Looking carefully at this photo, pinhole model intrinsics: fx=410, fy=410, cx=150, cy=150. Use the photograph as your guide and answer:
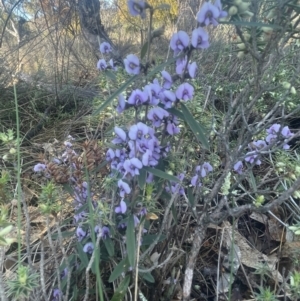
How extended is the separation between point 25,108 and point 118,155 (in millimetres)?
1528

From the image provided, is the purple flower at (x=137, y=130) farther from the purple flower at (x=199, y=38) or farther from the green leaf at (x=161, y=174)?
the purple flower at (x=199, y=38)

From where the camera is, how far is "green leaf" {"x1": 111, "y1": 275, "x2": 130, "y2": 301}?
0.97m

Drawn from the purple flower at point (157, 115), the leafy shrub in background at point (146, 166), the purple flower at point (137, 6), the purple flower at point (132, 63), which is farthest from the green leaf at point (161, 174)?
the purple flower at point (137, 6)

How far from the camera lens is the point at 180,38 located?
86 centimetres

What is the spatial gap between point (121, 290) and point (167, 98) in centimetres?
46

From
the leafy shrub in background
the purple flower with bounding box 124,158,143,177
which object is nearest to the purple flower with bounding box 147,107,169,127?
the leafy shrub in background

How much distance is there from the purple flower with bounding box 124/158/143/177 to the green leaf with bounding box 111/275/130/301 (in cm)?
27

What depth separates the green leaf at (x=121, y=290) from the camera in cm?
97

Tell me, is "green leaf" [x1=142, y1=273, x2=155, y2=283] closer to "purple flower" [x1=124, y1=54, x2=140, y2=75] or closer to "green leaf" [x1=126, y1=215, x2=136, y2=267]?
"green leaf" [x1=126, y1=215, x2=136, y2=267]

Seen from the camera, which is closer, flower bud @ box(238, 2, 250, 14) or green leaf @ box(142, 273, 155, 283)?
flower bud @ box(238, 2, 250, 14)

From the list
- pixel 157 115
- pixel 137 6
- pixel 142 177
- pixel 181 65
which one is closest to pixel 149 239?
pixel 142 177

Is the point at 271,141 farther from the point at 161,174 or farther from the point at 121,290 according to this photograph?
the point at 121,290

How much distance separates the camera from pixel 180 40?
868mm

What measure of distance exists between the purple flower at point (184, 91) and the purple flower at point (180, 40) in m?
0.08
